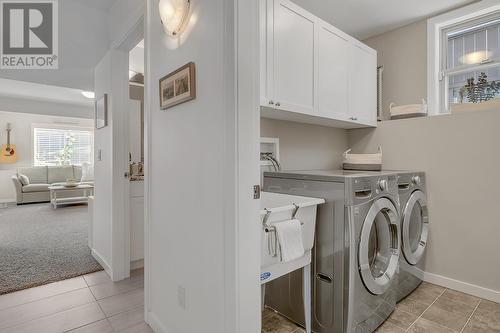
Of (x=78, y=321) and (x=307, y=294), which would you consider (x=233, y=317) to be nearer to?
(x=307, y=294)

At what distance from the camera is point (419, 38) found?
298 cm

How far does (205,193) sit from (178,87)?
23.9 inches

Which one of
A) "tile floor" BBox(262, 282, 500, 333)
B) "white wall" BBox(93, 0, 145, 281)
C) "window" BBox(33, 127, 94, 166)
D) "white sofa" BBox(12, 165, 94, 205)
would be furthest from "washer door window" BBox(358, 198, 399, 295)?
"window" BBox(33, 127, 94, 166)

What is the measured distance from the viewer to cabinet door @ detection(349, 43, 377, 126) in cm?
252

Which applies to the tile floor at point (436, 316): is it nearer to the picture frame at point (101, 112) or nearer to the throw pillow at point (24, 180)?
the picture frame at point (101, 112)

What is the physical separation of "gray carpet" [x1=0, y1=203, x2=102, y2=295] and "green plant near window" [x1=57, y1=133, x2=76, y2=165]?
97.2 inches

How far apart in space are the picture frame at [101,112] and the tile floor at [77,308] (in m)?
1.52

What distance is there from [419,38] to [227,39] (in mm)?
2905

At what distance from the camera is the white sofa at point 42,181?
20.1 ft

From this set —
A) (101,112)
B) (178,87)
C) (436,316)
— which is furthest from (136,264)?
(436,316)

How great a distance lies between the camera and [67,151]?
745 centimetres

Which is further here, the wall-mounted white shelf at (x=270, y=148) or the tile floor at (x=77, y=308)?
the wall-mounted white shelf at (x=270, y=148)

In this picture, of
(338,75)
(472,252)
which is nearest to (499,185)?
(472,252)

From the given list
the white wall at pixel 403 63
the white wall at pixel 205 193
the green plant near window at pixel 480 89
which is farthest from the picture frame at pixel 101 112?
the green plant near window at pixel 480 89
